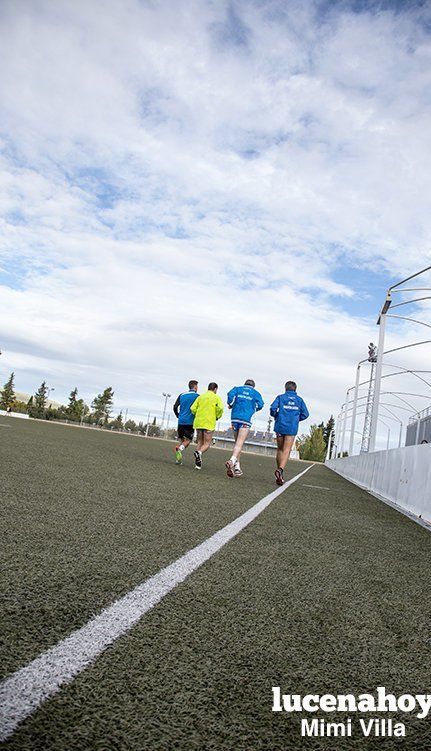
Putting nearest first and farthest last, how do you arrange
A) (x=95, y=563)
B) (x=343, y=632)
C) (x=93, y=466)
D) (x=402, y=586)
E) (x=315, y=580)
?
(x=343, y=632) < (x=95, y=563) < (x=315, y=580) < (x=402, y=586) < (x=93, y=466)

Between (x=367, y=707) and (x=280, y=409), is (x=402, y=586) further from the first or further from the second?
(x=280, y=409)

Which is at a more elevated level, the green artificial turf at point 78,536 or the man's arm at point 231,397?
the man's arm at point 231,397

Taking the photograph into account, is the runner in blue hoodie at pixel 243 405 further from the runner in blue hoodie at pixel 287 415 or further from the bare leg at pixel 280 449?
the bare leg at pixel 280 449

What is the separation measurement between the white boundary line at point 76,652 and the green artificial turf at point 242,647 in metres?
0.04

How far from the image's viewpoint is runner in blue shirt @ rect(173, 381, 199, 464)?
48.8 ft

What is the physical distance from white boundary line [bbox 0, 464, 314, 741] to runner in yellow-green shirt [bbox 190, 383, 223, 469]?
10056 mm

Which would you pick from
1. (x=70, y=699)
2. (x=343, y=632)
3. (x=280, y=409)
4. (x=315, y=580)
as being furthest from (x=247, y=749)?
(x=280, y=409)

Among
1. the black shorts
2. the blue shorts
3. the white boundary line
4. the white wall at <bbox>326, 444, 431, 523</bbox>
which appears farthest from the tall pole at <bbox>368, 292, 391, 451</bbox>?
the white boundary line

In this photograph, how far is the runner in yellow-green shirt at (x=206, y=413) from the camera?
554 inches

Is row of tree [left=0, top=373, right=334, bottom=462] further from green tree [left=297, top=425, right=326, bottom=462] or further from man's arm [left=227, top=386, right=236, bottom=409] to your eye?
man's arm [left=227, top=386, right=236, bottom=409]

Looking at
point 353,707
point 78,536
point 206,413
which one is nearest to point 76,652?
point 353,707

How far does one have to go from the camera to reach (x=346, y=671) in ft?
8.43

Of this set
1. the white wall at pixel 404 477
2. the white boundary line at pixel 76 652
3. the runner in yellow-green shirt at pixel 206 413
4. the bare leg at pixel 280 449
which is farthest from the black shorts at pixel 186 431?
the white boundary line at pixel 76 652

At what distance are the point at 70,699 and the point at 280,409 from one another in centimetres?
1196
